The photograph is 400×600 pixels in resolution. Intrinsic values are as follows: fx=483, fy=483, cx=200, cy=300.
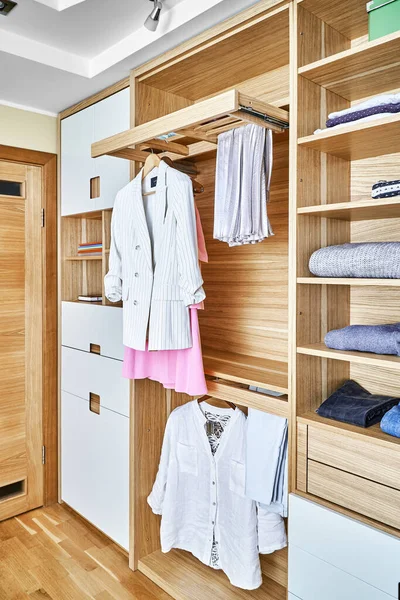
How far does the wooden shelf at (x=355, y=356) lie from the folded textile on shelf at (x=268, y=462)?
352mm

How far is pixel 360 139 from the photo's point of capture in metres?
1.55

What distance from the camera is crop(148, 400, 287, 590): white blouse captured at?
1996mm

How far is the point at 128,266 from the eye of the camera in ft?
6.80

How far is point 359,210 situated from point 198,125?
0.66 meters

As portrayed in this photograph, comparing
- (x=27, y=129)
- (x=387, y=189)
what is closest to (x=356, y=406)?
(x=387, y=189)

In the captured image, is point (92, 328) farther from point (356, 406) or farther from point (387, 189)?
point (387, 189)

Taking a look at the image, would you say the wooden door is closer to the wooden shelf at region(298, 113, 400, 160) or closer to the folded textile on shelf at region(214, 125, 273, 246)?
the folded textile on shelf at region(214, 125, 273, 246)

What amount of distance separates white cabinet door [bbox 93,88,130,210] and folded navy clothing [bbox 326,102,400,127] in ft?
3.68

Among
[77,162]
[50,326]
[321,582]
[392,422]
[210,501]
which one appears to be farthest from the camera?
[50,326]

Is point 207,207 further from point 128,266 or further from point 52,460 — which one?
point 52,460

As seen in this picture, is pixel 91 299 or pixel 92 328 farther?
pixel 91 299

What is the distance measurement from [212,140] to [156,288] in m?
0.63

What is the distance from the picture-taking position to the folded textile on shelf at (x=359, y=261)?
1.44 m

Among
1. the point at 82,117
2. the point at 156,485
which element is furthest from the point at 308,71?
the point at 156,485
